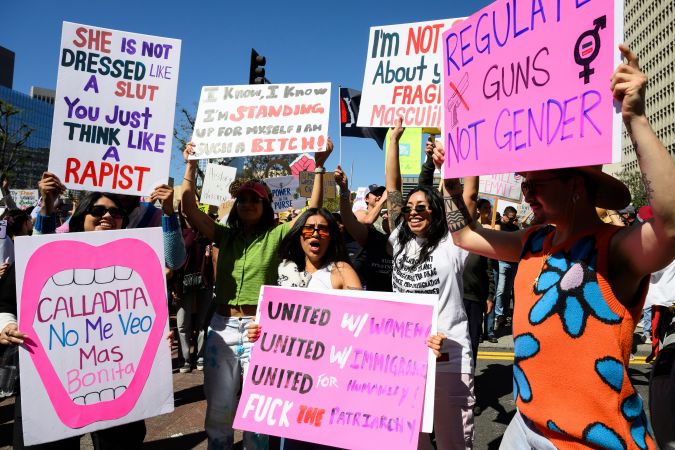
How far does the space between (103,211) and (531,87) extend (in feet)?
7.52

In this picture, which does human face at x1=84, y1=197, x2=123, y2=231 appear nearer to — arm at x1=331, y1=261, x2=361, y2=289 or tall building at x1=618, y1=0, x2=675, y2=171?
arm at x1=331, y1=261, x2=361, y2=289

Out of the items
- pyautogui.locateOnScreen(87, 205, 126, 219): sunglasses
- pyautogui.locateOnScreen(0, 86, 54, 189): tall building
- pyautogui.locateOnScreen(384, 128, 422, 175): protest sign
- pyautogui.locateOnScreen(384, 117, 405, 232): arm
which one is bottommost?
pyautogui.locateOnScreen(87, 205, 126, 219): sunglasses

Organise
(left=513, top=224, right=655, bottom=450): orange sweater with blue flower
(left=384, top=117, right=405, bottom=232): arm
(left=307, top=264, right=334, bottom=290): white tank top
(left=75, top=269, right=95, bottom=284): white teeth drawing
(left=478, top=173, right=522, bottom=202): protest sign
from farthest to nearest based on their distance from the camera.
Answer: (left=478, top=173, right=522, bottom=202): protest sign → (left=384, top=117, right=405, bottom=232): arm → (left=307, top=264, right=334, bottom=290): white tank top → (left=75, top=269, right=95, bottom=284): white teeth drawing → (left=513, top=224, right=655, bottom=450): orange sweater with blue flower

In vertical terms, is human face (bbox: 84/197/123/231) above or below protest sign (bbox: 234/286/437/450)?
above

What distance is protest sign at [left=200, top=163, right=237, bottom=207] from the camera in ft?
29.7

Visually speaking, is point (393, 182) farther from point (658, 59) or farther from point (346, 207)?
point (658, 59)

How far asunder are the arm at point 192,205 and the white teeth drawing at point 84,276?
77cm

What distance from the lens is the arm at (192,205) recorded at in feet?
10.8

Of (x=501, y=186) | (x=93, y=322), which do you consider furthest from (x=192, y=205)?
(x=501, y=186)

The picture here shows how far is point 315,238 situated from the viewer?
3.11 m

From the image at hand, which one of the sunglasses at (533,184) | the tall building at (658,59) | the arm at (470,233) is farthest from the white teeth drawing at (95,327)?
the tall building at (658,59)

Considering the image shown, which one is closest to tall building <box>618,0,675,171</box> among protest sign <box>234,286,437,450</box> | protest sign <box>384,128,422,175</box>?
protest sign <box>384,128,422,175</box>

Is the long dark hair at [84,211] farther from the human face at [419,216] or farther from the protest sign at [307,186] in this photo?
the protest sign at [307,186]

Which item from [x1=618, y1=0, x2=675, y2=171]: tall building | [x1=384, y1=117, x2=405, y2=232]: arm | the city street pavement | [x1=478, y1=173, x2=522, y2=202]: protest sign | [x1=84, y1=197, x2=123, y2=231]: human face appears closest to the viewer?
[x1=84, y1=197, x2=123, y2=231]: human face
